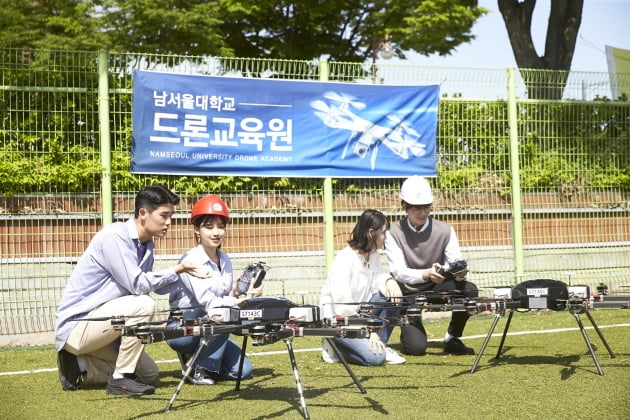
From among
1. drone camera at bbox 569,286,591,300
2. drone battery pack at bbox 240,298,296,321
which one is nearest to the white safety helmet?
drone camera at bbox 569,286,591,300

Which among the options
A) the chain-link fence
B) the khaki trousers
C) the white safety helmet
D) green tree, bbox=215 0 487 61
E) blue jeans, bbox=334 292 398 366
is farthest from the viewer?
green tree, bbox=215 0 487 61

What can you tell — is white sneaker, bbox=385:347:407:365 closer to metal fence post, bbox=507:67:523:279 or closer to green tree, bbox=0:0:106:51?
metal fence post, bbox=507:67:523:279

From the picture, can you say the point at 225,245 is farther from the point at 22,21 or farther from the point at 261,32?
the point at 261,32

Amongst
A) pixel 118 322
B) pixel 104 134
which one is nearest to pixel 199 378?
pixel 118 322

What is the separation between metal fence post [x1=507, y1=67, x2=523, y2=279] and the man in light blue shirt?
6.60 m

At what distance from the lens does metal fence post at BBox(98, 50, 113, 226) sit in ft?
33.0

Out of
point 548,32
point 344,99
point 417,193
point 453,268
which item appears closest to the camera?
point 453,268

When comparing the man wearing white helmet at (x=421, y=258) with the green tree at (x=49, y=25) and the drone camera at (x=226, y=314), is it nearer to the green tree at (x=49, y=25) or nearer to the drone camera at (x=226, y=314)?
the drone camera at (x=226, y=314)

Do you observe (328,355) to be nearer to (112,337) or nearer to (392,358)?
(392,358)

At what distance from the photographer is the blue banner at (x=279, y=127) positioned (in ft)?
34.4

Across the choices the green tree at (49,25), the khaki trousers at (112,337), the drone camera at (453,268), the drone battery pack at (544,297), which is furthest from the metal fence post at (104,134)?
the green tree at (49,25)

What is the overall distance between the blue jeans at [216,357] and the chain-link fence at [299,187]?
3.40 m

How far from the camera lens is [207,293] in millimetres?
Result: 6918

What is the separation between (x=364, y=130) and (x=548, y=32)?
25.4 ft
